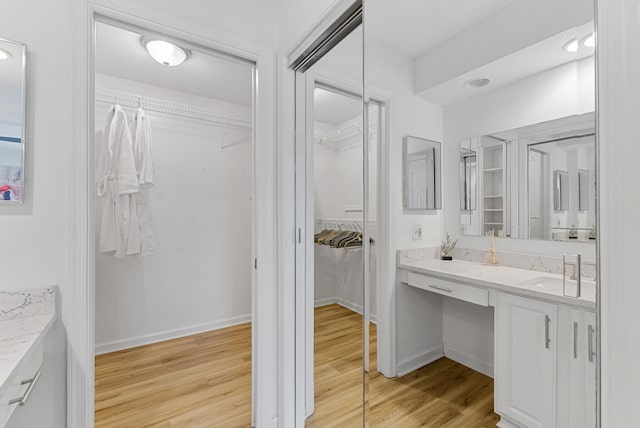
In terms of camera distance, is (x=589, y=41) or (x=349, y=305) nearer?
(x=589, y=41)

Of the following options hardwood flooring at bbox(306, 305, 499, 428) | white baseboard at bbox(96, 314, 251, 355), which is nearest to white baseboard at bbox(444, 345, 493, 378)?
hardwood flooring at bbox(306, 305, 499, 428)

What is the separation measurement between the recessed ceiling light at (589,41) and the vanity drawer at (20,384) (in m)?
1.40

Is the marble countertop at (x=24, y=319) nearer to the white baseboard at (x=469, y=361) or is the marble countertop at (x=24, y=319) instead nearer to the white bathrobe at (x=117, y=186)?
the white baseboard at (x=469, y=361)

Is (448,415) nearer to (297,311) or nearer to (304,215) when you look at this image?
(297,311)

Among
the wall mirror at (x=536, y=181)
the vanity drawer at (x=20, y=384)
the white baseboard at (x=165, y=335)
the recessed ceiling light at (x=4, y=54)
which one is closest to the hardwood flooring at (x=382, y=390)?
the wall mirror at (x=536, y=181)

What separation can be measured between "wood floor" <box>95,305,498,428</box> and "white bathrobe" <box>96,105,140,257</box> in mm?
968

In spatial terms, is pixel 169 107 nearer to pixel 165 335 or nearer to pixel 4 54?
pixel 4 54

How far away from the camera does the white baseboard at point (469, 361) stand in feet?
2.43

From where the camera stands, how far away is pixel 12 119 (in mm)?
998

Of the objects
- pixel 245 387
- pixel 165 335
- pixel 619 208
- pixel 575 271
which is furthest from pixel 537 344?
pixel 165 335

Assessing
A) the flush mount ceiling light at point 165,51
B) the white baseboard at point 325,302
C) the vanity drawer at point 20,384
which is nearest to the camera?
the vanity drawer at point 20,384

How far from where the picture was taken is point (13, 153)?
1.00 m

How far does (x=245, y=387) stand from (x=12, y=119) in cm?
197

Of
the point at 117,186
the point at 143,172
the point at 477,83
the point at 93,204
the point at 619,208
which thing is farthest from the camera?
the point at 143,172
